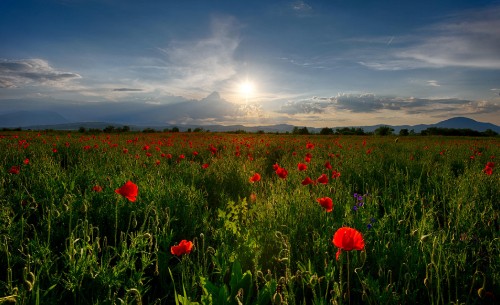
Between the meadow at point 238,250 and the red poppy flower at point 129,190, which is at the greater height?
the red poppy flower at point 129,190

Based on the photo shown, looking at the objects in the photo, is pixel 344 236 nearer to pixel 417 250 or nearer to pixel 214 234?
pixel 417 250

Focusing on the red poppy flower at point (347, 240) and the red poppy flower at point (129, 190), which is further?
the red poppy flower at point (129, 190)

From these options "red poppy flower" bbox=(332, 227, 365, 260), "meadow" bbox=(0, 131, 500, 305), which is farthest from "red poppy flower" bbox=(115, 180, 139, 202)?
"red poppy flower" bbox=(332, 227, 365, 260)

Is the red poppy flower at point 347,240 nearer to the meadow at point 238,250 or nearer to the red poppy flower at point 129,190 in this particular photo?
the meadow at point 238,250

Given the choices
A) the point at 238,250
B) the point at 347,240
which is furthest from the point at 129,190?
the point at 347,240

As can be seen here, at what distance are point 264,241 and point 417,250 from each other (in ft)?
4.14

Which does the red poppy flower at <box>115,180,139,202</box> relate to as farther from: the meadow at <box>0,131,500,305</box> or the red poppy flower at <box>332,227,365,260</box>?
the red poppy flower at <box>332,227,365,260</box>

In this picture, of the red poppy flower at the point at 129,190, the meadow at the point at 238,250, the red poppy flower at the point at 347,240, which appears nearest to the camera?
the red poppy flower at the point at 347,240

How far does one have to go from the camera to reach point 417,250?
233cm

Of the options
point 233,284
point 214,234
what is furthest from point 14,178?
point 233,284

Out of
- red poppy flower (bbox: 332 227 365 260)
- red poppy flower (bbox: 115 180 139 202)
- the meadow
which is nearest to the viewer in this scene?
red poppy flower (bbox: 332 227 365 260)

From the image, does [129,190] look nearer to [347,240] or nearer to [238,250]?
[238,250]

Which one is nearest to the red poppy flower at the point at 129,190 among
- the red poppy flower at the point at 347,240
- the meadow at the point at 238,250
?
the meadow at the point at 238,250

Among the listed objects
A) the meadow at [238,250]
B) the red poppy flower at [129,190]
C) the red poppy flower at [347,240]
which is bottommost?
the meadow at [238,250]
